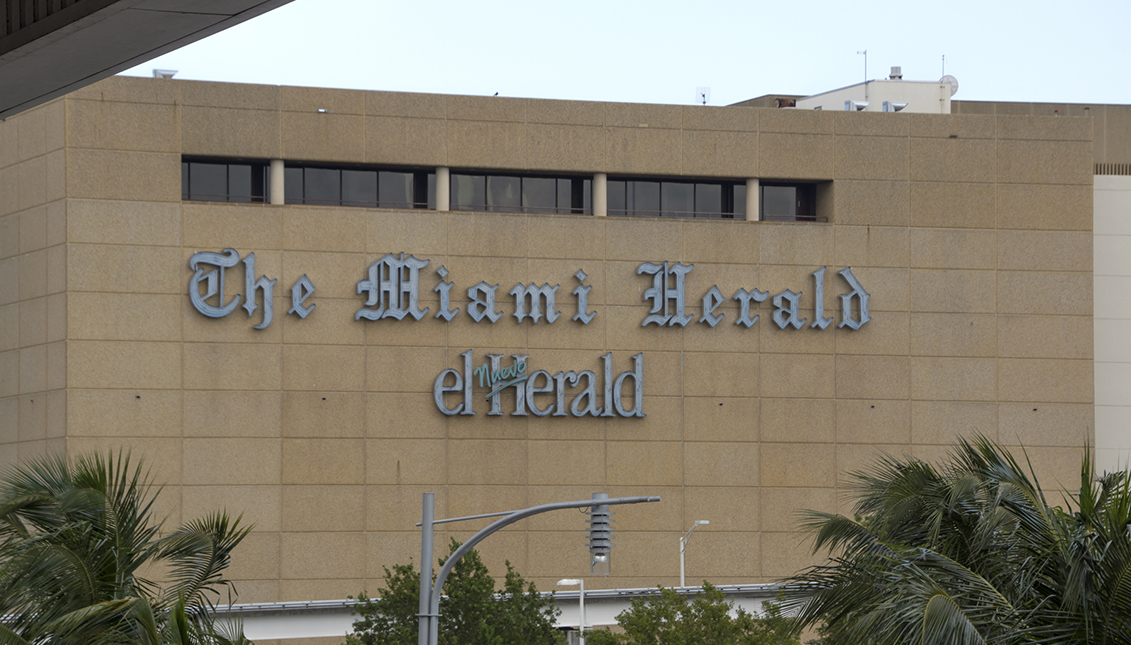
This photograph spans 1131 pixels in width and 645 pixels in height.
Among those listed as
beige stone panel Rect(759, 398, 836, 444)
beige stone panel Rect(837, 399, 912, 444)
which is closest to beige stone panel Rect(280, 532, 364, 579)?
beige stone panel Rect(759, 398, 836, 444)

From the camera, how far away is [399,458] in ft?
155

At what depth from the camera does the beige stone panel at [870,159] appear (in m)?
50.7

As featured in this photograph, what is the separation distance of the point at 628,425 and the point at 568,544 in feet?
14.7

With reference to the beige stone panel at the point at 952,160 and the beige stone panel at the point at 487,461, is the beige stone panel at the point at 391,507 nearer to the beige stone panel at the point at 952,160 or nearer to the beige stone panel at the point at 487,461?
the beige stone panel at the point at 487,461

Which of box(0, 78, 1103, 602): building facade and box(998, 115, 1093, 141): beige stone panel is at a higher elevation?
box(998, 115, 1093, 141): beige stone panel

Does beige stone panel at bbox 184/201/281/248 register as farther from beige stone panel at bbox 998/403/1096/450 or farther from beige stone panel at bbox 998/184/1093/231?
beige stone panel at bbox 998/403/1096/450

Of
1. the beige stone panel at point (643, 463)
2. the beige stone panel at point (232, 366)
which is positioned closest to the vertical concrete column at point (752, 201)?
the beige stone panel at point (643, 463)

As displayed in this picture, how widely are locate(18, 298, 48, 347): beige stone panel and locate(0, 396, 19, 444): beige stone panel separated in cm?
198

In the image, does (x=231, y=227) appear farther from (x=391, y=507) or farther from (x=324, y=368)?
(x=391, y=507)

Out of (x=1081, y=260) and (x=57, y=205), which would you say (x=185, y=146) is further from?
(x=1081, y=260)

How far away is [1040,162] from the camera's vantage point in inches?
2025

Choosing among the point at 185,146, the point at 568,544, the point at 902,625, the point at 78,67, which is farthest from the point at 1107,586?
the point at 185,146

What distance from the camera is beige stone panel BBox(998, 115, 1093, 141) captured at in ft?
169

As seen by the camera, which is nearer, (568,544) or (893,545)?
(893,545)
